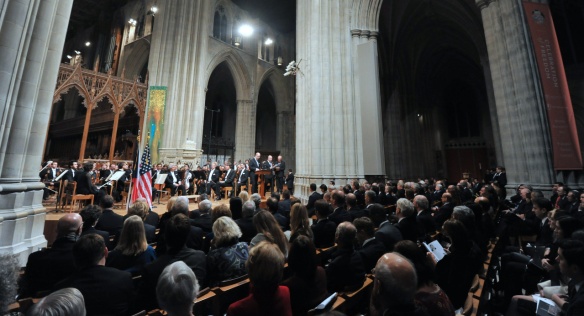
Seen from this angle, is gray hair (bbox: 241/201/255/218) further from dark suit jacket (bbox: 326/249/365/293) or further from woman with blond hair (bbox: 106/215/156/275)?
dark suit jacket (bbox: 326/249/365/293)

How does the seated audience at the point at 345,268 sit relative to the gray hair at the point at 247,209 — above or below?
below

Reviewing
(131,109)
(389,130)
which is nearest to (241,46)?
(131,109)

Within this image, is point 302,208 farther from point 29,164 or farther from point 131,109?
point 131,109

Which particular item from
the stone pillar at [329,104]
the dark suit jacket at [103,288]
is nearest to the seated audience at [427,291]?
the dark suit jacket at [103,288]

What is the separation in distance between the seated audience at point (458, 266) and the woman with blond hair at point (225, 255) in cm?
164

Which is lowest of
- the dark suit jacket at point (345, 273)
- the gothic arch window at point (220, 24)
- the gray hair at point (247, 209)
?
the dark suit jacket at point (345, 273)

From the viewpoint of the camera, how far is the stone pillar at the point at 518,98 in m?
6.28

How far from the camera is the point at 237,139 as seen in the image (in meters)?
17.0

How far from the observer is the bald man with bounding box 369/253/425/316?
1.21 meters

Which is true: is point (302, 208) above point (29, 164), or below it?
below

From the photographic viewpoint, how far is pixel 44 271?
6.22 ft

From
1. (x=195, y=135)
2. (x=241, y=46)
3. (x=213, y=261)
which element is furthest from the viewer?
(x=241, y=46)

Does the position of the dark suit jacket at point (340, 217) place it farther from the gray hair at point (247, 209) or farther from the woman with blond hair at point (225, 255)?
the woman with blond hair at point (225, 255)

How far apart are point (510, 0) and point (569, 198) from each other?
5598 millimetres
